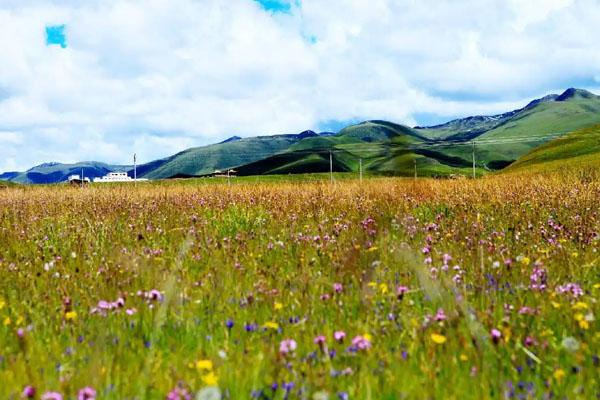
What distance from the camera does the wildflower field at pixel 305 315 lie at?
304cm

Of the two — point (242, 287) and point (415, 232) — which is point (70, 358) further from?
point (415, 232)

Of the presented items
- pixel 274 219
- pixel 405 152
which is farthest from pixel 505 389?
pixel 274 219

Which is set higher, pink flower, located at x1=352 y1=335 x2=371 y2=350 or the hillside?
the hillside

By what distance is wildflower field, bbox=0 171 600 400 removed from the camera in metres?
3.04

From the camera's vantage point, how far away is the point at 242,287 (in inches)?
205

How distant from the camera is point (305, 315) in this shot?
4.19 metres

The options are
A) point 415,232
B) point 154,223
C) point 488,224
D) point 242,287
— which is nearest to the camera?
point 242,287

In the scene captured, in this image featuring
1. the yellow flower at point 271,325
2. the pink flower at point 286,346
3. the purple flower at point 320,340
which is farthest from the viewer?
the yellow flower at point 271,325

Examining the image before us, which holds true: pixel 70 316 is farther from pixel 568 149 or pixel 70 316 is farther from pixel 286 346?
pixel 568 149

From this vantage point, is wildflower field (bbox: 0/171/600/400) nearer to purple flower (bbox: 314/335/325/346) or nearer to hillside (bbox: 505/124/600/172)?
purple flower (bbox: 314/335/325/346)

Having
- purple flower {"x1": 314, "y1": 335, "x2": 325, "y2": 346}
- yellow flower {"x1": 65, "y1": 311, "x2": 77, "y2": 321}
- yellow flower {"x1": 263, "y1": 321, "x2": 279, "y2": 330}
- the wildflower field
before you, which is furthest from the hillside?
purple flower {"x1": 314, "y1": 335, "x2": 325, "y2": 346}

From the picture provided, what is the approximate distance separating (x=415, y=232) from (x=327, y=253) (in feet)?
7.46

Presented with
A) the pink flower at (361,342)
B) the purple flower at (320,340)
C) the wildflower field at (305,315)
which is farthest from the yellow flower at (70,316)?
the pink flower at (361,342)

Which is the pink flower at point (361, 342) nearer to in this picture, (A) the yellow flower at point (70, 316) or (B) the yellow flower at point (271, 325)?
(B) the yellow flower at point (271, 325)
